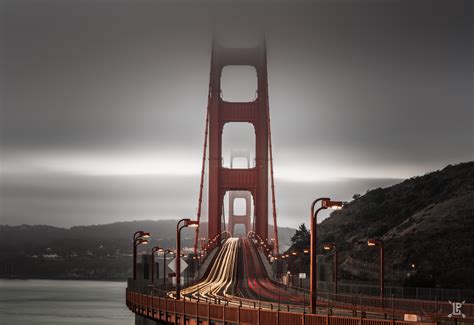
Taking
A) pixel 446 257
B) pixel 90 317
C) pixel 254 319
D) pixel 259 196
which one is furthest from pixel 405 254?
pixel 90 317

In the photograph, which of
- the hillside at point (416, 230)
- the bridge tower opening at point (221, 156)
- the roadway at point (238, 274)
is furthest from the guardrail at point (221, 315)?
the bridge tower opening at point (221, 156)

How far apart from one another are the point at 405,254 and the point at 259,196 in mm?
39444

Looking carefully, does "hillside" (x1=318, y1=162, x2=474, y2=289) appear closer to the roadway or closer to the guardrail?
the roadway

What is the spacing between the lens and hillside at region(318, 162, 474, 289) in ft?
299

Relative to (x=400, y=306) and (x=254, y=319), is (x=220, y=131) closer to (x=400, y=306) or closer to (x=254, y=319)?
(x=400, y=306)

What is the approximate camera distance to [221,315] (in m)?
39.0

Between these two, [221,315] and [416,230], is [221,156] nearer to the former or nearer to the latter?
[416,230]

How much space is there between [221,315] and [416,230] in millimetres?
75919

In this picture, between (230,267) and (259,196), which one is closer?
(230,267)

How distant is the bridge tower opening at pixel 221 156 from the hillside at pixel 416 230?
14.5m

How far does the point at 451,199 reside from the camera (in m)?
123

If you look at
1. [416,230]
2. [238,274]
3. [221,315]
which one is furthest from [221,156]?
[221,315]

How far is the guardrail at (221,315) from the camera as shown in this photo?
3009cm

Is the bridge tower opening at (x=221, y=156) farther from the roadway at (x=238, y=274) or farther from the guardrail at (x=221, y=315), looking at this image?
the guardrail at (x=221, y=315)
